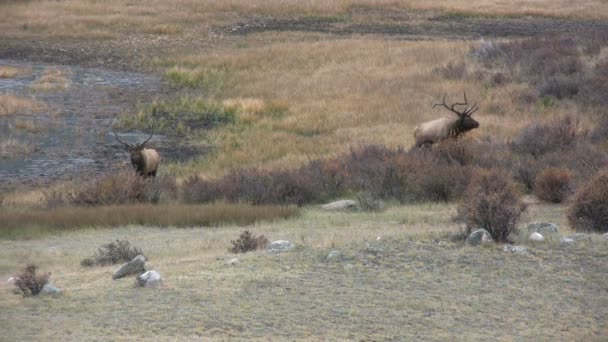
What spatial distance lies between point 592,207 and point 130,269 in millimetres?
5626

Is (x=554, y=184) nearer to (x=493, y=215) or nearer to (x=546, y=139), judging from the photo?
(x=546, y=139)

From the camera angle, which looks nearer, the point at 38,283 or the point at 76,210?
the point at 38,283

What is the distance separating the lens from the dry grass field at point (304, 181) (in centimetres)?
800

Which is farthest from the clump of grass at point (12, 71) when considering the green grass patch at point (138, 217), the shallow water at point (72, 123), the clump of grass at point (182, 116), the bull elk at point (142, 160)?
the green grass patch at point (138, 217)

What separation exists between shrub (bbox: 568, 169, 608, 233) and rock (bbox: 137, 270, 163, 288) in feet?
18.2

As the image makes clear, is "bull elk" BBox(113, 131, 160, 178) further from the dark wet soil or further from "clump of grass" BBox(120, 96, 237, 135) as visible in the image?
"clump of grass" BBox(120, 96, 237, 135)

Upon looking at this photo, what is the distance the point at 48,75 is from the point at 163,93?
5.26m

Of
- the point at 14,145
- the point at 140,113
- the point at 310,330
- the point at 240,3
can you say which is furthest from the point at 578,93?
the point at 240,3

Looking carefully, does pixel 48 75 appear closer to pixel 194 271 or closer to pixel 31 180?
pixel 31 180

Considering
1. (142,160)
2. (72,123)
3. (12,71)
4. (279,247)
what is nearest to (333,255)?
(279,247)

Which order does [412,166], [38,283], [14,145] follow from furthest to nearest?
[14,145]
[412,166]
[38,283]

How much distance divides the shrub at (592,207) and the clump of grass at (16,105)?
72.2ft

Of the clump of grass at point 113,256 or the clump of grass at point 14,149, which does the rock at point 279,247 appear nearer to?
the clump of grass at point 113,256

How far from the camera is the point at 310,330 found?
747 centimetres
